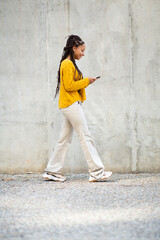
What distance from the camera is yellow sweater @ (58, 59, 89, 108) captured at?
5508mm

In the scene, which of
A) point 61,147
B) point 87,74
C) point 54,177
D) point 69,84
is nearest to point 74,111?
point 69,84

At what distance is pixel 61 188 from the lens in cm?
521

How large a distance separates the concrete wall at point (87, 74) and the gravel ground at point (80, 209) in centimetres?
71

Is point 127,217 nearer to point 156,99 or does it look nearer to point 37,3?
point 156,99

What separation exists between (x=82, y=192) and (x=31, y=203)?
2.55 feet

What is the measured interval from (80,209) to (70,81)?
2033mm

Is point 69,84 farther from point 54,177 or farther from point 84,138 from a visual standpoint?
point 54,177

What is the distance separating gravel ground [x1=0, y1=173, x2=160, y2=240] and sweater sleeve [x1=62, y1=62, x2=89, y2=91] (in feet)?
4.07

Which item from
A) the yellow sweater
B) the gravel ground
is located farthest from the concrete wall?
the yellow sweater

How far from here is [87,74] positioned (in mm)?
6703

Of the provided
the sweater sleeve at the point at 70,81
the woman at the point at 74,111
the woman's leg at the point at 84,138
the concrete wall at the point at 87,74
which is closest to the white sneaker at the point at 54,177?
the woman at the point at 74,111

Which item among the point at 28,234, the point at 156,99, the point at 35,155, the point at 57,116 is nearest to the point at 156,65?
the point at 156,99

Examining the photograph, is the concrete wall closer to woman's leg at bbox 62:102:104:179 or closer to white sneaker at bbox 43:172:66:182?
white sneaker at bbox 43:172:66:182

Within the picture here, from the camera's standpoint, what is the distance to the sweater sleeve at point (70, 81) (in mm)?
5500
